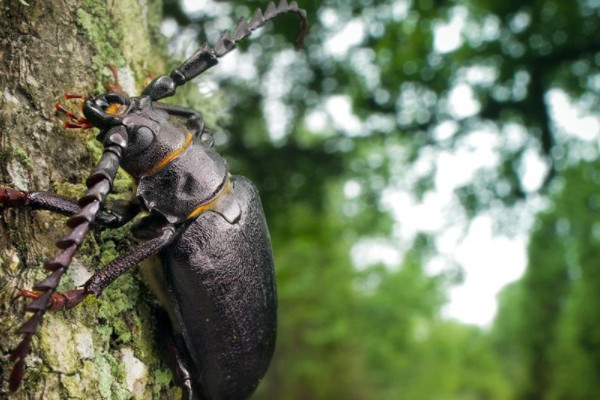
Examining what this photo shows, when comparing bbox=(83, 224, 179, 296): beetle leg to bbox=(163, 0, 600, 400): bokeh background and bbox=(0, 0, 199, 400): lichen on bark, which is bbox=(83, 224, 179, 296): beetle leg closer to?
bbox=(0, 0, 199, 400): lichen on bark

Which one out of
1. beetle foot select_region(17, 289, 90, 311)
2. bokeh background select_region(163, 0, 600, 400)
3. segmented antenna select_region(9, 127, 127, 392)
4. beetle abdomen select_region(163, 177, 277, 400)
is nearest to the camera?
segmented antenna select_region(9, 127, 127, 392)

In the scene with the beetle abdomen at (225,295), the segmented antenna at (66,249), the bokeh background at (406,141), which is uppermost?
the bokeh background at (406,141)

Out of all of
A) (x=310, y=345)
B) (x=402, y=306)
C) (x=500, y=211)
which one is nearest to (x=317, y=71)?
(x=500, y=211)

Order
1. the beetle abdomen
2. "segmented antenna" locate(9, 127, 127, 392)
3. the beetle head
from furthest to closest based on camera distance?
the beetle abdomen < the beetle head < "segmented antenna" locate(9, 127, 127, 392)

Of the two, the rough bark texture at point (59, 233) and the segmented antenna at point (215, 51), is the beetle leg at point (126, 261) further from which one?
the segmented antenna at point (215, 51)

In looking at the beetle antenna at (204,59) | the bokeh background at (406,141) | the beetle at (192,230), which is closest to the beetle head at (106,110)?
the beetle at (192,230)

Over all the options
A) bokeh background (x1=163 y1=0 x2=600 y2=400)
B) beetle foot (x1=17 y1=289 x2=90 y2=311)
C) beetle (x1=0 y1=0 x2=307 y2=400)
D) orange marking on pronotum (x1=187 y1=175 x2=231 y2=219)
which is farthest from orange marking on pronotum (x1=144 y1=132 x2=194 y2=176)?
bokeh background (x1=163 y1=0 x2=600 y2=400)
